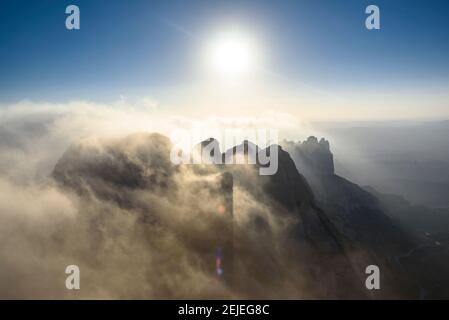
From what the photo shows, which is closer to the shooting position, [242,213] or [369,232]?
[242,213]

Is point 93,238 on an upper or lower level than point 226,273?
A: upper

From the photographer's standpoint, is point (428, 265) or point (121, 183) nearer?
point (121, 183)

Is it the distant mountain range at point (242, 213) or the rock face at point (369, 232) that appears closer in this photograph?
the distant mountain range at point (242, 213)

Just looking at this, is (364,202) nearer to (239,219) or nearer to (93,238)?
(239,219)

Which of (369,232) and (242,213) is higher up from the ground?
(242,213)

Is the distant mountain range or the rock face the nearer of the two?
the distant mountain range

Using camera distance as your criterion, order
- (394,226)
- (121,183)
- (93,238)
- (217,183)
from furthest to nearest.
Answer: (394,226)
(217,183)
(121,183)
(93,238)
